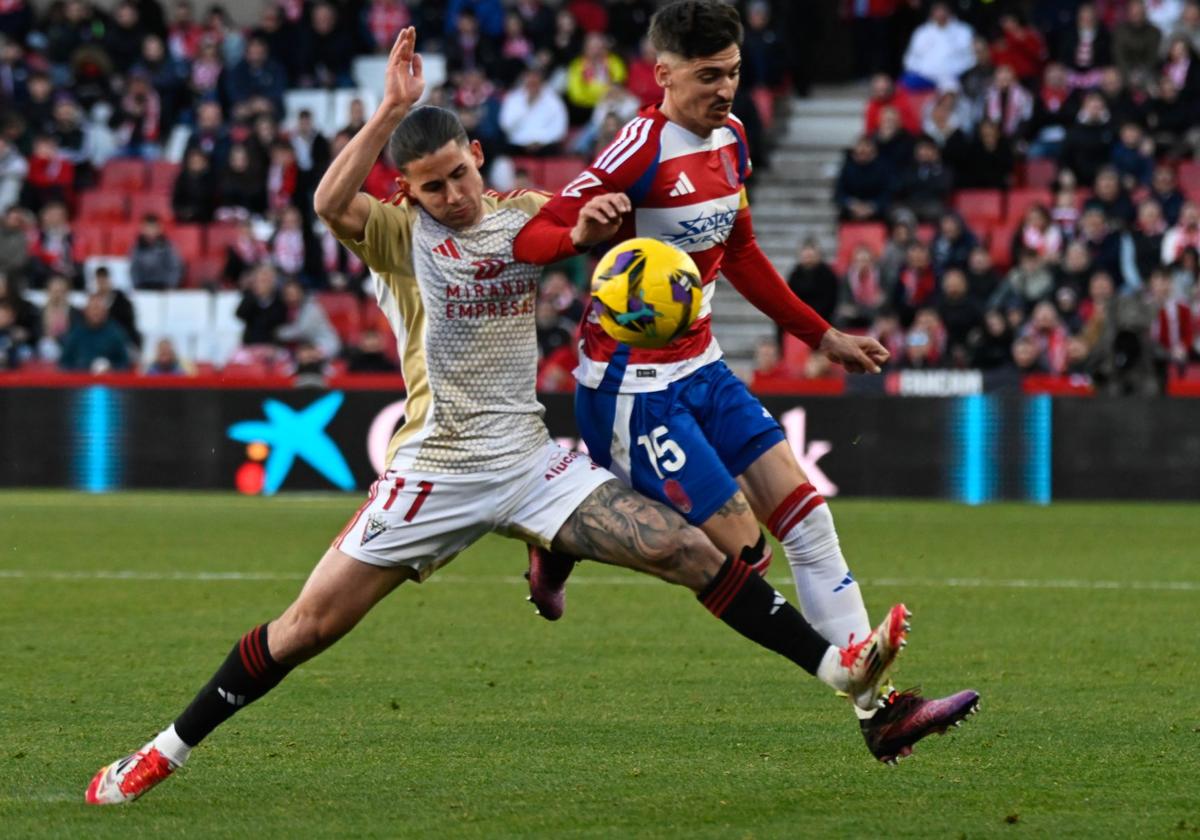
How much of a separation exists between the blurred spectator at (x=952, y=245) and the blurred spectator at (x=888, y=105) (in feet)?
6.78

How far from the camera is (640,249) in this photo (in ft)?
18.9

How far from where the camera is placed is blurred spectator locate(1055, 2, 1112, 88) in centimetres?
2122

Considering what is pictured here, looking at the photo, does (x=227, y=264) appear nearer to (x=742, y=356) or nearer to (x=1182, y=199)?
(x=742, y=356)

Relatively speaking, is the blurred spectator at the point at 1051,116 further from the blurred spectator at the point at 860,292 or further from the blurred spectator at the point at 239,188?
the blurred spectator at the point at 239,188

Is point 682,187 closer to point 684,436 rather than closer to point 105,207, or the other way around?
point 684,436

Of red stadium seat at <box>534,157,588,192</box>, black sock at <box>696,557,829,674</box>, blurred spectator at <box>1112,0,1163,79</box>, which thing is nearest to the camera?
black sock at <box>696,557,829,674</box>

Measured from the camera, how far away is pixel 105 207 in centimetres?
2305

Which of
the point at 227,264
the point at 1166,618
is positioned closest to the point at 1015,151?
the point at 227,264

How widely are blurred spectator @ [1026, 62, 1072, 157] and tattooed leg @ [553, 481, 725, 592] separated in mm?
15888

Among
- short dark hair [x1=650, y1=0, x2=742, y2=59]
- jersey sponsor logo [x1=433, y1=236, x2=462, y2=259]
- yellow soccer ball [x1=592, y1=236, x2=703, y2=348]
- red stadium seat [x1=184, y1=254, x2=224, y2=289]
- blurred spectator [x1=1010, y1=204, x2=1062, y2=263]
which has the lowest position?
red stadium seat [x1=184, y1=254, x2=224, y2=289]

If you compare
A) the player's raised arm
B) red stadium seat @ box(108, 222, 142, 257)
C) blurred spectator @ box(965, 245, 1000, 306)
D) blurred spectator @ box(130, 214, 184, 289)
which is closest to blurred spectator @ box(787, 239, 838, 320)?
blurred spectator @ box(965, 245, 1000, 306)

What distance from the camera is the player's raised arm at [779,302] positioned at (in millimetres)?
6746

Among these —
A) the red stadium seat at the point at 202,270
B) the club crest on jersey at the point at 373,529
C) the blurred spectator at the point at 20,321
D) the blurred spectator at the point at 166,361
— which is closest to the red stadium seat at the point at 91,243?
the red stadium seat at the point at 202,270

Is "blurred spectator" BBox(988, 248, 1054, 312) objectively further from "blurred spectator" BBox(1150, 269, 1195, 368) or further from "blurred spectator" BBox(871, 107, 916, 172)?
"blurred spectator" BBox(871, 107, 916, 172)
